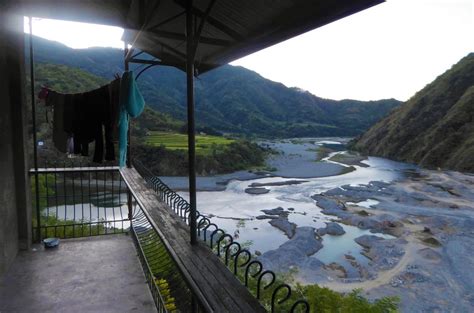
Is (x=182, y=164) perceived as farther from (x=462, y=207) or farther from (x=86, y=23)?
(x=86, y=23)

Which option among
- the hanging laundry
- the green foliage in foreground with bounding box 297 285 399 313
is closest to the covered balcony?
the hanging laundry

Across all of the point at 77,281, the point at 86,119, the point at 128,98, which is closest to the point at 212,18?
the point at 128,98

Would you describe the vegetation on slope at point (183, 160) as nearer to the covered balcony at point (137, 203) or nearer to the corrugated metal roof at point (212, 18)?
the covered balcony at point (137, 203)

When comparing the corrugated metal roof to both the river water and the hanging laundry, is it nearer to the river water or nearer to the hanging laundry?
the hanging laundry

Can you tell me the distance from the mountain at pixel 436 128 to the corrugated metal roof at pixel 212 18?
1771 inches

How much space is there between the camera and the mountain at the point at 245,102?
10856cm

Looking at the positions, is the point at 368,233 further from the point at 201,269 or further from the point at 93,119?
the point at 201,269

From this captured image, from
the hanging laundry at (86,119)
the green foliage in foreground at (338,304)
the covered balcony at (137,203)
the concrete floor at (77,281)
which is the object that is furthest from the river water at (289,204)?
the hanging laundry at (86,119)

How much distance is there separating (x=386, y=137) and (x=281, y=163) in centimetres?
2329

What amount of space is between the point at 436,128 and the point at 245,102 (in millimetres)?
82977

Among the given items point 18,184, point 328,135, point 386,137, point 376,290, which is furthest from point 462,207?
point 328,135

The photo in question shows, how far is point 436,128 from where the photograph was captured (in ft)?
165

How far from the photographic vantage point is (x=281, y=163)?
50.8 meters

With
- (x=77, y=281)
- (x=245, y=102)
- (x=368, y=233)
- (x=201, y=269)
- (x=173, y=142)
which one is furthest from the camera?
(x=245, y=102)
